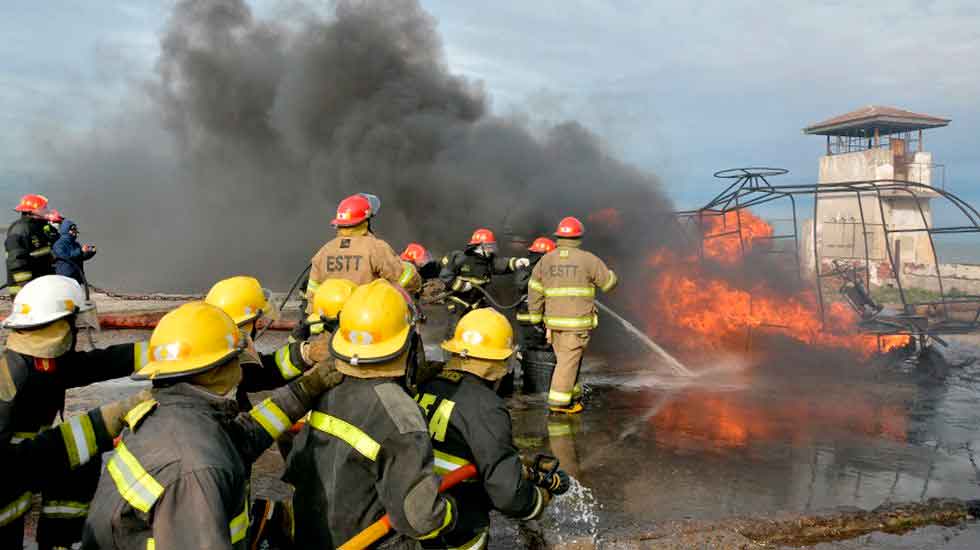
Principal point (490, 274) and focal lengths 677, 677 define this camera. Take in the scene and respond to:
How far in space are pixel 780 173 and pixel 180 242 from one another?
22.8 meters

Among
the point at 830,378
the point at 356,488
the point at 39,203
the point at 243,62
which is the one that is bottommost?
the point at 830,378

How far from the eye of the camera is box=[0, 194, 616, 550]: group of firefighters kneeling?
6.12ft

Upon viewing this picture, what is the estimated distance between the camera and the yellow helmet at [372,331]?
2293 millimetres

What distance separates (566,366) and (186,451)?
4899 millimetres

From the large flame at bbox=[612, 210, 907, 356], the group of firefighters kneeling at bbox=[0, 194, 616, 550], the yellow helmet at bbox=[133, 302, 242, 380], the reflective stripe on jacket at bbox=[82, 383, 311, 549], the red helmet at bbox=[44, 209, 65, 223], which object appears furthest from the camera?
the large flame at bbox=[612, 210, 907, 356]

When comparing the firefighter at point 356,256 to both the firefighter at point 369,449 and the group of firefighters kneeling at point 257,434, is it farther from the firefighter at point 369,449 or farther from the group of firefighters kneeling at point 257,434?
the firefighter at point 369,449

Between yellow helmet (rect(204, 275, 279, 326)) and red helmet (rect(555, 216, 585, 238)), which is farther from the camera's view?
red helmet (rect(555, 216, 585, 238))

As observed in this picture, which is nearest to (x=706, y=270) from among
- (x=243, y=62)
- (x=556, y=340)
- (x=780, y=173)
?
(x=780, y=173)

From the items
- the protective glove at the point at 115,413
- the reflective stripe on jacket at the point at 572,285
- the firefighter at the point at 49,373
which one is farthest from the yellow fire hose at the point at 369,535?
the reflective stripe on jacket at the point at 572,285

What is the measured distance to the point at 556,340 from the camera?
21.9 feet

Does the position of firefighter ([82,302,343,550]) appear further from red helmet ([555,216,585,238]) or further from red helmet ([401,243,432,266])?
red helmet ([401,243,432,266])

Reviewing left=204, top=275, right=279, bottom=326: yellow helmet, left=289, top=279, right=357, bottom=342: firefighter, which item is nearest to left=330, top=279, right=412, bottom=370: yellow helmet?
left=289, top=279, right=357, bottom=342: firefighter

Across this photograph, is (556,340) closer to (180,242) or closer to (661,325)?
(661,325)

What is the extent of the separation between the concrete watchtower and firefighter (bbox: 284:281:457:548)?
24.8 m
